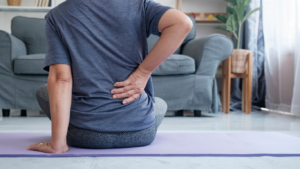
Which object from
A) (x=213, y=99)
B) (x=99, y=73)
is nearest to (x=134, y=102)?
(x=99, y=73)

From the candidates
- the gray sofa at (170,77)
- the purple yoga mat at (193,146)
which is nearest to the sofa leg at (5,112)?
the gray sofa at (170,77)

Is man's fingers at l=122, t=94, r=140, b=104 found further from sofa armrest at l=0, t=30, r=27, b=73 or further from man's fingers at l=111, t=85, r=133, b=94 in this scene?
sofa armrest at l=0, t=30, r=27, b=73

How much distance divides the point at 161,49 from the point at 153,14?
0.11 meters

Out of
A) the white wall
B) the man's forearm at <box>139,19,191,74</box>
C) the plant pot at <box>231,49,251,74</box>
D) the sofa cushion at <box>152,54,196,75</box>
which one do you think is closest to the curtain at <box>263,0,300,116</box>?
the plant pot at <box>231,49,251,74</box>

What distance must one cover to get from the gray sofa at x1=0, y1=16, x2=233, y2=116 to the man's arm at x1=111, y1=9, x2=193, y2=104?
1.30m

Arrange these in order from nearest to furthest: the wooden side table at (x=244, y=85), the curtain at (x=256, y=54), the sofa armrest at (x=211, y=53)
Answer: the sofa armrest at (x=211, y=53)
the wooden side table at (x=244, y=85)
the curtain at (x=256, y=54)

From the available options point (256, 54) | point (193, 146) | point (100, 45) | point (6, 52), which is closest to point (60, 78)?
point (100, 45)

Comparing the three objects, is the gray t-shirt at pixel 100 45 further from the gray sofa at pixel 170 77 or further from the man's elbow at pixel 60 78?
the gray sofa at pixel 170 77

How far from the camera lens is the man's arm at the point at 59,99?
93 centimetres

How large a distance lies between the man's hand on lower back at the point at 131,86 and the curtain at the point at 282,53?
182 centimetres

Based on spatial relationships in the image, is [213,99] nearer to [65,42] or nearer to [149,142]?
[149,142]

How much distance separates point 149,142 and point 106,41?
0.43m

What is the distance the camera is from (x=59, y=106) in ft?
3.05

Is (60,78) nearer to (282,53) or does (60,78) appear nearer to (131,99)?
(131,99)
